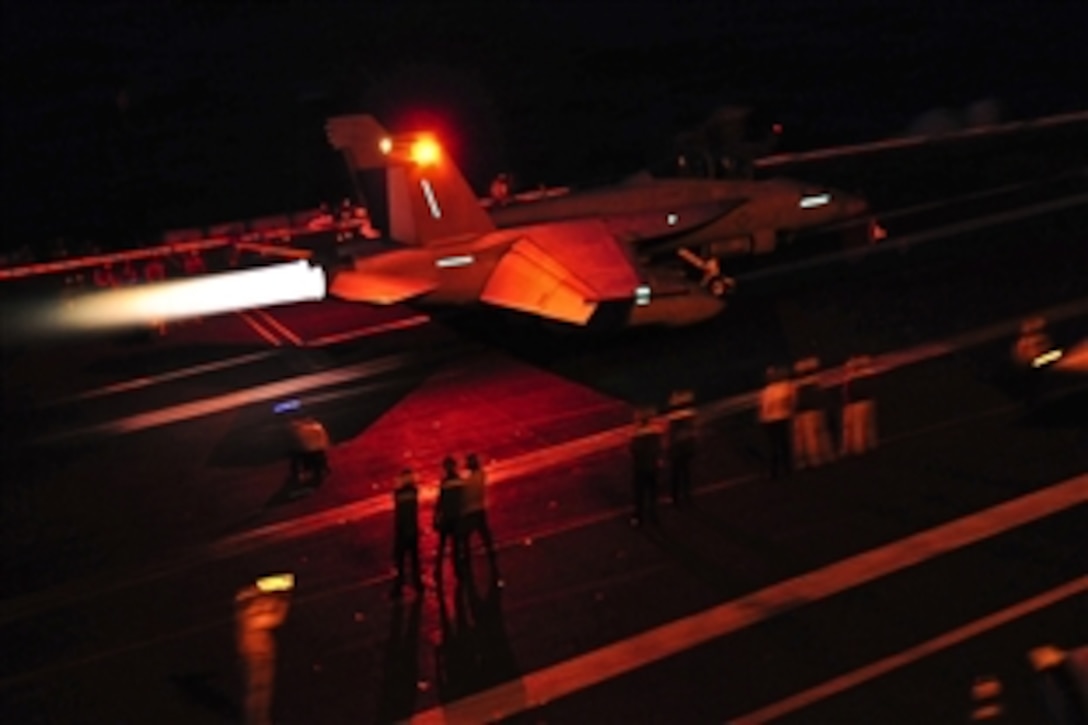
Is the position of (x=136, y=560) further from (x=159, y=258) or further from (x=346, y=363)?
(x=159, y=258)

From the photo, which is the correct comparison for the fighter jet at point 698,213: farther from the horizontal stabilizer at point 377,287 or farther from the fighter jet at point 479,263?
the horizontal stabilizer at point 377,287

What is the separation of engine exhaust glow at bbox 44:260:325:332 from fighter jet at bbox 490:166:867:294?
22.5ft

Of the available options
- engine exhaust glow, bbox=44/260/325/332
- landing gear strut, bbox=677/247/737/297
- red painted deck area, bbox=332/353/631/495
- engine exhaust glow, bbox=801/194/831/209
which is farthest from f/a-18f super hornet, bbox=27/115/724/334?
engine exhaust glow, bbox=801/194/831/209

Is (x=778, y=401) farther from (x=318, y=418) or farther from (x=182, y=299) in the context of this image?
(x=182, y=299)

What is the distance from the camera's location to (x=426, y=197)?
23875mm

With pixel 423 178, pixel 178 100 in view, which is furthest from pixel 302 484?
pixel 178 100

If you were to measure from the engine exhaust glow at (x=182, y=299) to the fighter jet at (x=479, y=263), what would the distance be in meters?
5.00

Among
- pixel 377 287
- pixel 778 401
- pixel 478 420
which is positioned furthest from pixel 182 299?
pixel 778 401

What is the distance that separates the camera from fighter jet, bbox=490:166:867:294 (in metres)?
25.8

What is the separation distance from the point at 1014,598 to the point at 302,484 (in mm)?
10972

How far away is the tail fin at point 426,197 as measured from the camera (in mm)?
23797

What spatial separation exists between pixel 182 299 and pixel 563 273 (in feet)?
39.4

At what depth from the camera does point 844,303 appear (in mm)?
26312

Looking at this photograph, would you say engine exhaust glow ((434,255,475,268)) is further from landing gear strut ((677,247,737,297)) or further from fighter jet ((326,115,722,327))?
landing gear strut ((677,247,737,297))
